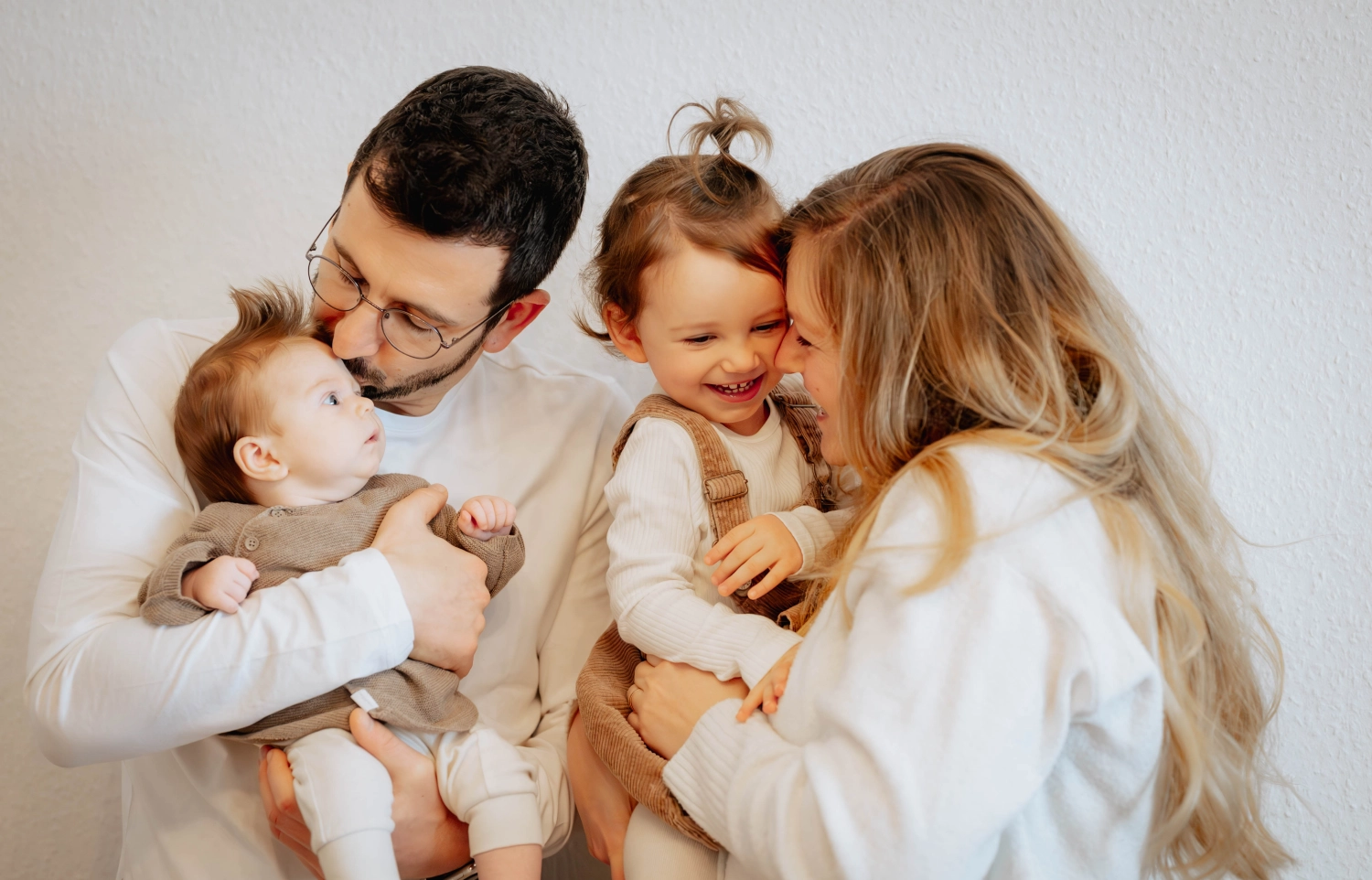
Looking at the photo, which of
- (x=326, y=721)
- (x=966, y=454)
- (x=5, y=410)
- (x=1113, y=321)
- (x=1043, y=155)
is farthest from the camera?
(x=5, y=410)

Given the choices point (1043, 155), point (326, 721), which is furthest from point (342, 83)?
point (1043, 155)

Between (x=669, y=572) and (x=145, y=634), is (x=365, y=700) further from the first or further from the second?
(x=669, y=572)

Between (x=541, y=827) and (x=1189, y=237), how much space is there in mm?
1612

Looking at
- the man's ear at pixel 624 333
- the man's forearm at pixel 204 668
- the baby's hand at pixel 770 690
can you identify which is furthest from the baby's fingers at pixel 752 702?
the man's ear at pixel 624 333

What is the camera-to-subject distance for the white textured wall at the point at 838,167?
5.29 ft

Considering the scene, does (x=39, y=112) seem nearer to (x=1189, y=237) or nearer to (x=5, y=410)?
(x=5, y=410)

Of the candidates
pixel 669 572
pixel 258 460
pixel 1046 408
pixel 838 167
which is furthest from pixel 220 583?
pixel 838 167

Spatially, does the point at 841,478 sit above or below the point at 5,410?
above

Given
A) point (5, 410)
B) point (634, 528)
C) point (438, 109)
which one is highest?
point (438, 109)

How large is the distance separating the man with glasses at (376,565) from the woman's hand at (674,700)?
25 cm

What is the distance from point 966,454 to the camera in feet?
3.31

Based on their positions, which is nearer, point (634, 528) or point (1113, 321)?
point (1113, 321)

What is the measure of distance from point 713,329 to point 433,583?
1.99ft

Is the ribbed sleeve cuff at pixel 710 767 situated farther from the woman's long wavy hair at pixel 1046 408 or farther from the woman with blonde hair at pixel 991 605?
the woman's long wavy hair at pixel 1046 408
